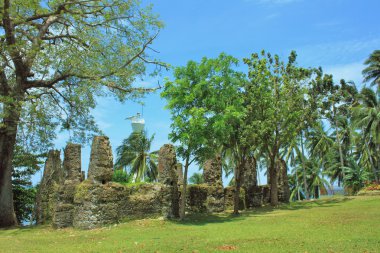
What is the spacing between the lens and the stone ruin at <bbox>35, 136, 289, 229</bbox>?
658 inches

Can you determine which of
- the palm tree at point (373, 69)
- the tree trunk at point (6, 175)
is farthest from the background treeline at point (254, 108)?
the tree trunk at point (6, 175)

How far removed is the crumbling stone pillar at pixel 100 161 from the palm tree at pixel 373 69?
38242 mm

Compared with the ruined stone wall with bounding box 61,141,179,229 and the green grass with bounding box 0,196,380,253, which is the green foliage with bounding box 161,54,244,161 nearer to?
the ruined stone wall with bounding box 61,141,179,229

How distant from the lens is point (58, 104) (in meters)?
22.4

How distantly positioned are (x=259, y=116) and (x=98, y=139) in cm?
1239

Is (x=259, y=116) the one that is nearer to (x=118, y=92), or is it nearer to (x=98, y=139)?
(x=118, y=92)

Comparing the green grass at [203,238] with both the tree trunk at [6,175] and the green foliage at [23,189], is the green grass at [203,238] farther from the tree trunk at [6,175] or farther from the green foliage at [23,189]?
the green foliage at [23,189]

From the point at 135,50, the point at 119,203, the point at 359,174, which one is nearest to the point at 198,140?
the point at 119,203

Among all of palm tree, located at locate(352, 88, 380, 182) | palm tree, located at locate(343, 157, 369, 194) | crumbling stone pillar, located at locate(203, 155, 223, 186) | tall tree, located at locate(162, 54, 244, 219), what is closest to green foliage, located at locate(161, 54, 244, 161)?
tall tree, located at locate(162, 54, 244, 219)

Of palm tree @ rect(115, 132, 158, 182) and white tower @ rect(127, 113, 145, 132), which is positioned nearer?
white tower @ rect(127, 113, 145, 132)

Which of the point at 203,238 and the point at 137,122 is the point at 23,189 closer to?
the point at 137,122

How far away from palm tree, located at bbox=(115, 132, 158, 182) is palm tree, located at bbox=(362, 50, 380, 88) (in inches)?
1087

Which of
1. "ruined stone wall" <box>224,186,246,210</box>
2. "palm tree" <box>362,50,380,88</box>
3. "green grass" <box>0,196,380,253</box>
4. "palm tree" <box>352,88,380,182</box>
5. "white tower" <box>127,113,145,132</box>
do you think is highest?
"palm tree" <box>362,50,380,88</box>

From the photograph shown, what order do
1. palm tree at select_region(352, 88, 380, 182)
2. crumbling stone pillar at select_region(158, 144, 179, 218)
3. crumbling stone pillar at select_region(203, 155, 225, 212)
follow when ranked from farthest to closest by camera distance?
palm tree at select_region(352, 88, 380, 182)
crumbling stone pillar at select_region(203, 155, 225, 212)
crumbling stone pillar at select_region(158, 144, 179, 218)
